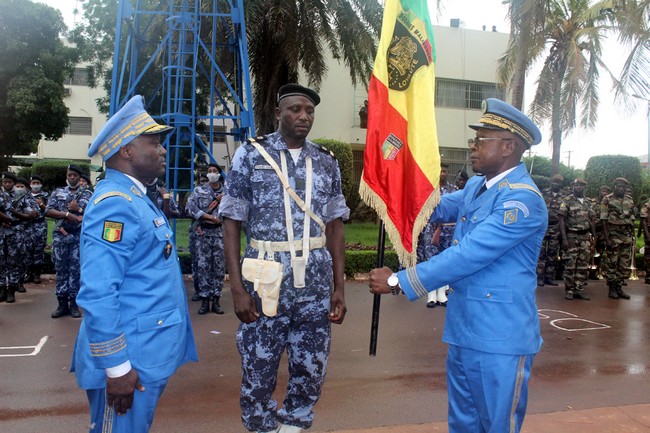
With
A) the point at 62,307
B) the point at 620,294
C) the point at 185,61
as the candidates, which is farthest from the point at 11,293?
the point at 620,294

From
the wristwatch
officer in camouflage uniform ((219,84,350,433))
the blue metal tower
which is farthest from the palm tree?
the wristwatch

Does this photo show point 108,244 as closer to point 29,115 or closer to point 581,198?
point 581,198

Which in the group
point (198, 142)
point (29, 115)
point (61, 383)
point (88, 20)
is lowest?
point (61, 383)

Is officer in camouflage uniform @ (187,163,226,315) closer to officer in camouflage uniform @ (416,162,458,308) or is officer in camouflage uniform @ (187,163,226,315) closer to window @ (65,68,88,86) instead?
officer in camouflage uniform @ (416,162,458,308)

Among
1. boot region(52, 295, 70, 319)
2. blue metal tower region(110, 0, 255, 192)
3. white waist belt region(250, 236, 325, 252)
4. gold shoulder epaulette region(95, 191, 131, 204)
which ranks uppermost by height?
blue metal tower region(110, 0, 255, 192)

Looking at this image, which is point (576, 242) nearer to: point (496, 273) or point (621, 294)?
point (621, 294)

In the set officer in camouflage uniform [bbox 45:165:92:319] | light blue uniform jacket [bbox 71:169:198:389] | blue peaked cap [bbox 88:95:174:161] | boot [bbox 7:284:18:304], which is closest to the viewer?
light blue uniform jacket [bbox 71:169:198:389]

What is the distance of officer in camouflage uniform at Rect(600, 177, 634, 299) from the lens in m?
9.55

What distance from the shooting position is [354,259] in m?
10.6

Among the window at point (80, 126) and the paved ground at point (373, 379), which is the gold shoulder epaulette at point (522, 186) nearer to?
the paved ground at point (373, 379)

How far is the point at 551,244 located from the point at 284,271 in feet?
28.8

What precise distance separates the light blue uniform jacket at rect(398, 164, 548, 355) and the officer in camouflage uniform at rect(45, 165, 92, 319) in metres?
5.71

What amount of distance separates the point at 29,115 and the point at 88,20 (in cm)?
474

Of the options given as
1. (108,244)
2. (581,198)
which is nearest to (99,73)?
(581,198)
